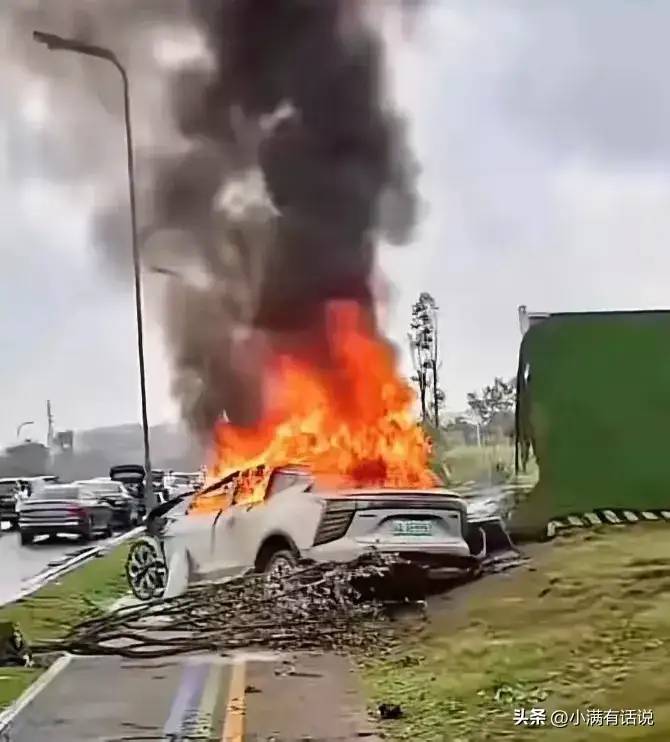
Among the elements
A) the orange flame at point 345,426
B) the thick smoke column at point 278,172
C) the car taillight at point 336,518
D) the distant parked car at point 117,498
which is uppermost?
the thick smoke column at point 278,172

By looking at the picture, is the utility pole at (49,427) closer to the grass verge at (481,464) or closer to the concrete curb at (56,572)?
the concrete curb at (56,572)

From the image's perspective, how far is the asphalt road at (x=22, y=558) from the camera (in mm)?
2918

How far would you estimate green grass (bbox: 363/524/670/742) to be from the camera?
278cm

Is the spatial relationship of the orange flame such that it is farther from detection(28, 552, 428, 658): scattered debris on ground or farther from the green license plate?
detection(28, 552, 428, 658): scattered debris on ground

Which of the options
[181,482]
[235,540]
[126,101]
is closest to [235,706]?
[235,540]

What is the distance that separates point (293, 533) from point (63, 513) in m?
0.57

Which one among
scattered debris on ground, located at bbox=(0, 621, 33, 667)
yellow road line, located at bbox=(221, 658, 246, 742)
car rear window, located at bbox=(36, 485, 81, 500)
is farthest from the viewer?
car rear window, located at bbox=(36, 485, 81, 500)

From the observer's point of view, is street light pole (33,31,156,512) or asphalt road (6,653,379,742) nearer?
asphalt road (6,653,379,742)

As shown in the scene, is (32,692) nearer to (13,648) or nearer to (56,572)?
(13,648)

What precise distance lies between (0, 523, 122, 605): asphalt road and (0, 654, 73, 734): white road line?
21 cm

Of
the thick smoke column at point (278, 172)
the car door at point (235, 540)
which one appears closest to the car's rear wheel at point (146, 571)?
the car door at point (235, 540)

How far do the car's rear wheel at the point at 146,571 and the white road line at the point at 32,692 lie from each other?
0.23m

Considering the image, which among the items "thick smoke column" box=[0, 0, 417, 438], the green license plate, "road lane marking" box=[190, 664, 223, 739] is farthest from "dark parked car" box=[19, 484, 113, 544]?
the green license plate

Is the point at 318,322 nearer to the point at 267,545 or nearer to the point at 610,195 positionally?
the point at 267,545
